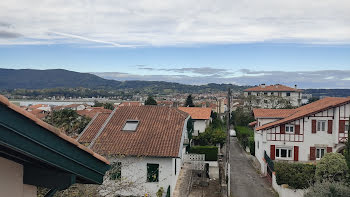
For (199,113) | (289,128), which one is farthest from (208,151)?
(199,113)

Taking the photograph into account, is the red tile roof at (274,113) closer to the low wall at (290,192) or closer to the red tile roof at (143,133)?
the low wall at (290,192)

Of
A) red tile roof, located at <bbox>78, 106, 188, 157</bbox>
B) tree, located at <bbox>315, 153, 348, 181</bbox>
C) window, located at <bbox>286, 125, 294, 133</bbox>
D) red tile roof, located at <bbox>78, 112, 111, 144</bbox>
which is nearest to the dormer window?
red tile roof, located at <bbox>78, 106, 188, 157</bbox>

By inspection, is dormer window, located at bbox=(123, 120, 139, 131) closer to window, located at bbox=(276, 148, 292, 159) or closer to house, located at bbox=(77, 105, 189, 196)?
house, located at bbox=(77, 105, 189, 196)

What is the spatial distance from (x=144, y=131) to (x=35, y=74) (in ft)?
627

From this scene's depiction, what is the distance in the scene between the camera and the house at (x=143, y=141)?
19.2 m

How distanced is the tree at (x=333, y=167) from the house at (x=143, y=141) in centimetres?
882

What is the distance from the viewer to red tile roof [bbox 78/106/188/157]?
776 inches

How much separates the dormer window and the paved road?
864 cm

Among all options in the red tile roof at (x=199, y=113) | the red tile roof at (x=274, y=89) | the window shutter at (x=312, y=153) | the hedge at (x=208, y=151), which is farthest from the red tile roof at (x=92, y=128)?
the red tile roof at (x=274, y=89)

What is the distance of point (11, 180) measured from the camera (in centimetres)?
299

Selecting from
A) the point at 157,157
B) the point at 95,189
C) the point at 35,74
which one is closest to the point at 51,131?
the point at 95,189

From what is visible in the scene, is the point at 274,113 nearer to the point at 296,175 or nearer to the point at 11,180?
the point at 296,175

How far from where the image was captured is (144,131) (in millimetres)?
21875

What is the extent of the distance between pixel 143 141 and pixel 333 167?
465 inches
